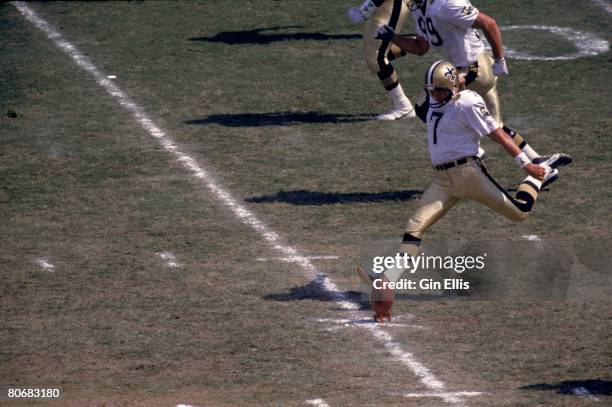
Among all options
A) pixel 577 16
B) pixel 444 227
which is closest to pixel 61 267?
pixel 444 227

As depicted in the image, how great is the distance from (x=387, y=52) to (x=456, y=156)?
15.9ft

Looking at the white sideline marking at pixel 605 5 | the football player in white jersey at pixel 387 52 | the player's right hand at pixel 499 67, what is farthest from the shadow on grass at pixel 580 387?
the white sideline marking at pixel 605 5

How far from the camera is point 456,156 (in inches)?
387

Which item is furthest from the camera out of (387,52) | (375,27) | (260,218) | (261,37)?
(261,37)

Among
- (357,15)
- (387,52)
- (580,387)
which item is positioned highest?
(357,15)

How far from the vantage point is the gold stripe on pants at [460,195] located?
387 inches

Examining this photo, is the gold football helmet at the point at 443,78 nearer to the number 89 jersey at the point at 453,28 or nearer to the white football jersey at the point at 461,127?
the white football jersey at the point at 461,127

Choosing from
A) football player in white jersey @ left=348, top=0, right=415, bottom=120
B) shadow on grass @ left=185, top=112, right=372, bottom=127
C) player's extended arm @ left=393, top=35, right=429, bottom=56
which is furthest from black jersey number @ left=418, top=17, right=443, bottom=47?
shadow on grass @ left=185, top=112, right=372, bottom=127

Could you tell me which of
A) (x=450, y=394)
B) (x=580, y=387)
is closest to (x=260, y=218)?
(x=450, y=394)

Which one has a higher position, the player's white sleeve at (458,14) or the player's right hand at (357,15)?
the player's white sleeve at (458,14)

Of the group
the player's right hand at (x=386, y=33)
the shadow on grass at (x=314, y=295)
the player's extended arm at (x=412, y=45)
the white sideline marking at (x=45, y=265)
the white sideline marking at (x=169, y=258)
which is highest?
the player's right hand at (x=386, y=33)

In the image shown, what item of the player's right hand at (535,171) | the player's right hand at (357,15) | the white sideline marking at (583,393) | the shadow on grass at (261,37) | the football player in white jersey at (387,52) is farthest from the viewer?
the shadow on grass at (261,37)

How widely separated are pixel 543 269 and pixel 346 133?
13.6ft

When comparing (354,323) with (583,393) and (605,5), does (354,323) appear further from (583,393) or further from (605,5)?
(605,5)
